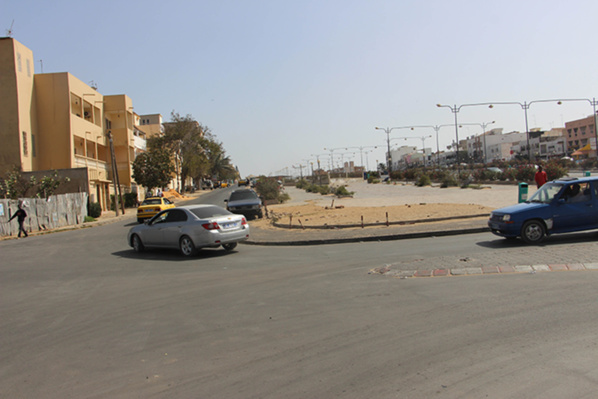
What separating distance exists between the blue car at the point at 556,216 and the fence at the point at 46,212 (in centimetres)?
2487

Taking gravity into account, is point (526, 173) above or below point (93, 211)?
above

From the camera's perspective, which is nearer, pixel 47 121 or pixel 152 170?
pixel 47 121

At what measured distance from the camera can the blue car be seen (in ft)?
39.0

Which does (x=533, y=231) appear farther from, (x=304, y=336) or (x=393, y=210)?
(x=393, y=210)

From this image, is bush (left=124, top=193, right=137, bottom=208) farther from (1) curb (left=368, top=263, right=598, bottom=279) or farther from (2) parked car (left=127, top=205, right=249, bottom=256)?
(1) curb (left=368, top=263, right=598, bottom=279)

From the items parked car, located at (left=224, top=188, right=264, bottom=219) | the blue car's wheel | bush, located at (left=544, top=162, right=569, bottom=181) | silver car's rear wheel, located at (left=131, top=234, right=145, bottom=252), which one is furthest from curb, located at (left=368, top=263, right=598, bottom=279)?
bush, located at (left=544, top=162, right=569, bottom=181)

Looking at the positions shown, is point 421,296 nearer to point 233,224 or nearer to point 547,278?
point 547,278

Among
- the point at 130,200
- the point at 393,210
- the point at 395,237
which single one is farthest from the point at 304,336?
the point at 130,200

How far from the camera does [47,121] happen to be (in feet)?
141

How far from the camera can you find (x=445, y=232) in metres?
15.2

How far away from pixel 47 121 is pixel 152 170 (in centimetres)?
1399

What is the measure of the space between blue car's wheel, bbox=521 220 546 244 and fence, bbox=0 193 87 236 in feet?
82.3

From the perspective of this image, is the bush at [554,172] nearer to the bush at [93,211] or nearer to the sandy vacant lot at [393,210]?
the sandy vacant lot at [393,210]

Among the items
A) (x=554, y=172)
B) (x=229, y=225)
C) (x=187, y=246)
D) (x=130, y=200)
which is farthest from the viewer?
(x=130, y=200)
